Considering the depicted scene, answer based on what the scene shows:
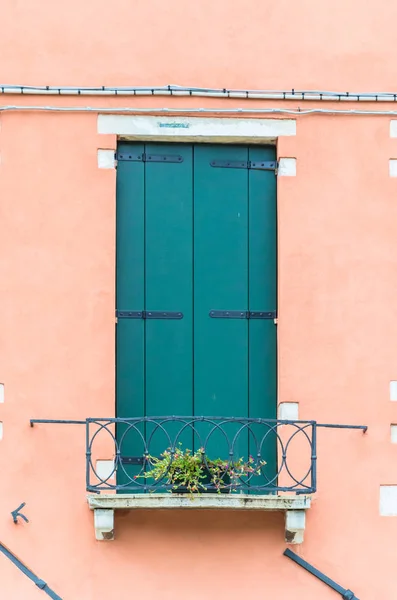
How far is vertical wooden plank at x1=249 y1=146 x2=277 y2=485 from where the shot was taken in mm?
7105

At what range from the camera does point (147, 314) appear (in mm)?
7117

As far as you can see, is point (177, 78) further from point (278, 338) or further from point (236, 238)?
point (278, 338)

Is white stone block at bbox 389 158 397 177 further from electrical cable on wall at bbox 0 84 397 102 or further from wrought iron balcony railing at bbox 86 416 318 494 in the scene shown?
wrought iron balcony railing at bbox 86 416 318 494

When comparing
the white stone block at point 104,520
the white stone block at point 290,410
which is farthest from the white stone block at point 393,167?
the white stone block at point 104,520

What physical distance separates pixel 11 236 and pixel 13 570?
2.08 metres

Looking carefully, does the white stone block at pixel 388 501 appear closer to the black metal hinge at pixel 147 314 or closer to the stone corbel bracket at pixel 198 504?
the stone corbel bracket at pixel 198 504

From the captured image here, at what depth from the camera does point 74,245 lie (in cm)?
705

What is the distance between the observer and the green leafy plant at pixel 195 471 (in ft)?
21.4

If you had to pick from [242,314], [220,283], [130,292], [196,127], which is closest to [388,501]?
[242,314]

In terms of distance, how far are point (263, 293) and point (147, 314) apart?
0.77 meters

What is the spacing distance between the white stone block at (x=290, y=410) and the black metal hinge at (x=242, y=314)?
584mm

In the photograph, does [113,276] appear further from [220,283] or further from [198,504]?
[198,504]

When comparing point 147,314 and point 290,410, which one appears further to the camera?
point 147,314

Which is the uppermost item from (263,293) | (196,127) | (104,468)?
(196,127)
